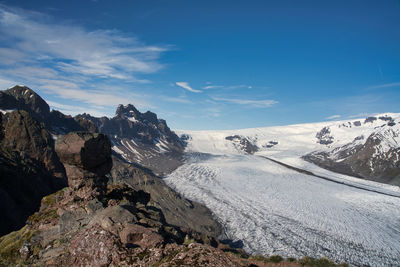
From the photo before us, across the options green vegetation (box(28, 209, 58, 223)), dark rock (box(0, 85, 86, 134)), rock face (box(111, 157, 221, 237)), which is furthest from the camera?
dark rock (box(0, 85, 86, 134))

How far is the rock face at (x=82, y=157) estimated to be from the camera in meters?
12.4

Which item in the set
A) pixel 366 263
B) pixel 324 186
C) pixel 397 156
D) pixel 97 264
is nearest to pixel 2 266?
pixel 97 264

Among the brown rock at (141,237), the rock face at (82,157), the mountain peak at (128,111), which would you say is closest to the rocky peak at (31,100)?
the rock face at (82,157)

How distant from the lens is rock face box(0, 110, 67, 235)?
69.6 feet

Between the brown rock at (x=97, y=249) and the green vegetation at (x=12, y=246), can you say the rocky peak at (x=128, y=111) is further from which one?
the brown rock at (x=97, y=249)

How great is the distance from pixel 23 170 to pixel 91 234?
27.2 metres

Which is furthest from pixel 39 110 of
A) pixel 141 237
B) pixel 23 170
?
pixel 141 237

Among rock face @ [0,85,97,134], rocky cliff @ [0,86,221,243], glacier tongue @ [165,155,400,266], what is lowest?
glacier tongue @ [165,155,400,266]

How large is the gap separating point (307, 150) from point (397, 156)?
70.8 metres

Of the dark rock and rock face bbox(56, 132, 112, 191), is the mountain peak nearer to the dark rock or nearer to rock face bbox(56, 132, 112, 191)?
the dark rock

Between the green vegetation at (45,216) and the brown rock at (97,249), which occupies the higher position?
the brown rock at (97,249)

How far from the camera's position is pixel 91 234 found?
7.46 m

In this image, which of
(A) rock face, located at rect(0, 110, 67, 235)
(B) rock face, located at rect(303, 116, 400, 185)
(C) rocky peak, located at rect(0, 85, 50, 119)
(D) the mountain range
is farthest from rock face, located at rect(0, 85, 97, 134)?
(B) rock face, located at rect(303, 116, 400, 185)

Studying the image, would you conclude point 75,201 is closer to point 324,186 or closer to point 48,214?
point 48,214
